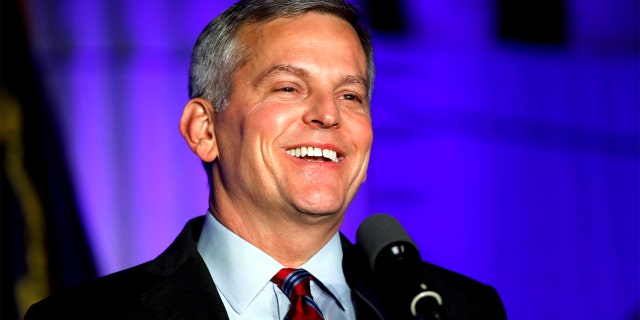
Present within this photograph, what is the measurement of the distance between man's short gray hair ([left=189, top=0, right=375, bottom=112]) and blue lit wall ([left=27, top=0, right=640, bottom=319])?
1.32 metres

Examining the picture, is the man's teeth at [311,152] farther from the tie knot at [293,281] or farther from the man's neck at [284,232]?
the tie knot at [293,281]

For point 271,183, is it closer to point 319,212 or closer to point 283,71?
point 319,212

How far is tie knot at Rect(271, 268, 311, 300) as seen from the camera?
85.1 inches

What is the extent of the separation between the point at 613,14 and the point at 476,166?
3.06 feet

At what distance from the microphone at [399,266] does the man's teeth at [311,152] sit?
24 centimetres

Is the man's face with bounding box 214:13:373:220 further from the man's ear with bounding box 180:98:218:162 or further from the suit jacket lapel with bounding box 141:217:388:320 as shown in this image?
the suit jacket lapel with bounding box 141:217:388:320

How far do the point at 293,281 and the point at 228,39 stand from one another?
0.62 meters

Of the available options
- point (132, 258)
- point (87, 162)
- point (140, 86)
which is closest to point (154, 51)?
point (140, 86)

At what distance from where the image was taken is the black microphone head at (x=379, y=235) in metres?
1.86

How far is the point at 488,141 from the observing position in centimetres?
390

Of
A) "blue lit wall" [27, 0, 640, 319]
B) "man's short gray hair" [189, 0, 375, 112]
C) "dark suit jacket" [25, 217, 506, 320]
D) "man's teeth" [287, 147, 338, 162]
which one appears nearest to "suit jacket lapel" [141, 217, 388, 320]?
"dark suit jacket" [25, 217, 506, 320]

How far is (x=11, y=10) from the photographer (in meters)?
3.49

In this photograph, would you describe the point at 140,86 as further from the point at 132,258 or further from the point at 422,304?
the point at 422,304

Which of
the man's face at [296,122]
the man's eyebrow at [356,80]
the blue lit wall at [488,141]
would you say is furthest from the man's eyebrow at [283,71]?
the blue lit wall at [488,141]
